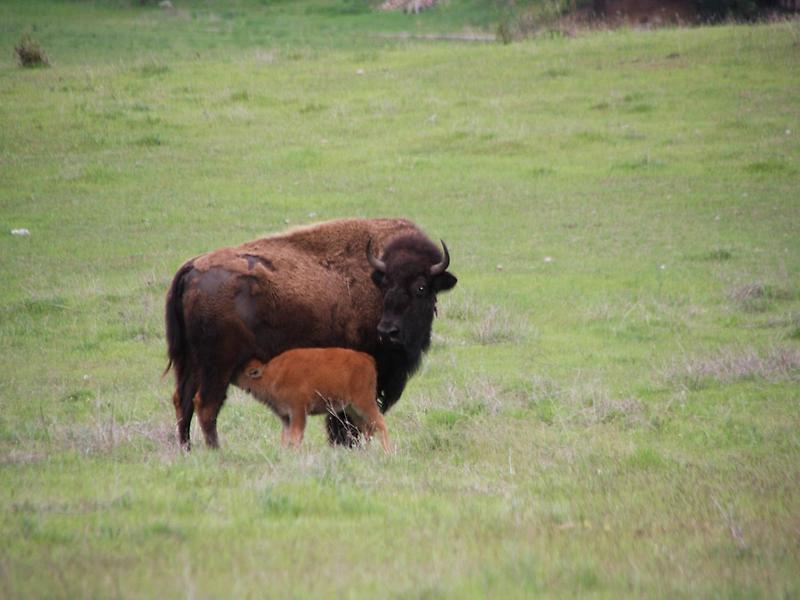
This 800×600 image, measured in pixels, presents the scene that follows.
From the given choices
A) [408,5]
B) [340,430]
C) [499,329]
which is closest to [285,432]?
[340,430]

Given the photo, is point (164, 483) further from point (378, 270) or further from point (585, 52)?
point (585, 52)

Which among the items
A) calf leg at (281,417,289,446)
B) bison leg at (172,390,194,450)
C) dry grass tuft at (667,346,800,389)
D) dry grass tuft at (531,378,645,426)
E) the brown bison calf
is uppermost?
the brown bison calf

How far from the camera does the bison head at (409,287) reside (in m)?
9.38

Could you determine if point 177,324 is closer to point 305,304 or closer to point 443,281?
point 305,304

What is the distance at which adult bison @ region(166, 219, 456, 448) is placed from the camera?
8.83 metres

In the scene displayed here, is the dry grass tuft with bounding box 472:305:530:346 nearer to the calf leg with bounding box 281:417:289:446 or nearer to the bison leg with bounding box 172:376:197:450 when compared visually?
the calf leg with bounding box 281:417:289:446

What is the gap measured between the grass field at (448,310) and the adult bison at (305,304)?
485 mm

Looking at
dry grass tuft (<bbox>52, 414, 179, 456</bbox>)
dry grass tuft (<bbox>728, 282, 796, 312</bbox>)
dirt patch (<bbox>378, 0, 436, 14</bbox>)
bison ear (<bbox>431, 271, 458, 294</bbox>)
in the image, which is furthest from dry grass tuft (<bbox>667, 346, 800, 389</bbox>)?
dirt patch (<bbox>378, 0, 436, 14</bbox>)

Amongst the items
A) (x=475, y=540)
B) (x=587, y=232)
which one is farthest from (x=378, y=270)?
(x=587, y=232)

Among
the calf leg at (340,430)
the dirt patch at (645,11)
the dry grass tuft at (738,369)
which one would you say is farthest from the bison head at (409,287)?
the dirt patch at (645,11)

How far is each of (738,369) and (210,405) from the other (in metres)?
4.94

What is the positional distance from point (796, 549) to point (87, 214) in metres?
15.5

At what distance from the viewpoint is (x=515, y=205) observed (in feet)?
64.7

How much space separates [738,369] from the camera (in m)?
11.0
